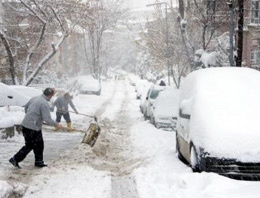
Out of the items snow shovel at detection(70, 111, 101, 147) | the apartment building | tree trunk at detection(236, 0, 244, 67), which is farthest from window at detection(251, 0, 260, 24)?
snow shovel at detection(70, 111, 101, 147)

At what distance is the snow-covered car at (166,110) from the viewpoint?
17.6 meters

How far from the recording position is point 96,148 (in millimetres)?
11820

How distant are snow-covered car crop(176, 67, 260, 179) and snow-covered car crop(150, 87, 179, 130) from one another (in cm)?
799

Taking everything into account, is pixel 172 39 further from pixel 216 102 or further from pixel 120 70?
pixel 120 70

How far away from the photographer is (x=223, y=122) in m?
7.50

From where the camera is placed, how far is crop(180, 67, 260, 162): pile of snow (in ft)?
23.3

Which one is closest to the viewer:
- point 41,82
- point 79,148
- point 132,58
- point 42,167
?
point 42,167

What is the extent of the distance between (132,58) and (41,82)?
86314 millimetres

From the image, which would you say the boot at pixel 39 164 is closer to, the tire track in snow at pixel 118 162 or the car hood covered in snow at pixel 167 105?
the tire track in snow at pixel 118 162

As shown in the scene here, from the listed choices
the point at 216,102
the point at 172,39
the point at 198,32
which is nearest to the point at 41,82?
the point at 172,39

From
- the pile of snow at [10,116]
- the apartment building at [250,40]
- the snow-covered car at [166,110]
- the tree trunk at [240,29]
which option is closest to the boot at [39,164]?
the pile of snow at [10,116]

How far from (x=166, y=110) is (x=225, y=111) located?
10.5 metres

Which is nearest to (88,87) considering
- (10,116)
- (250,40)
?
(250,40)

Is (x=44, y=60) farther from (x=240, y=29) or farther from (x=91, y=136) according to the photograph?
(x=91, y=136)
